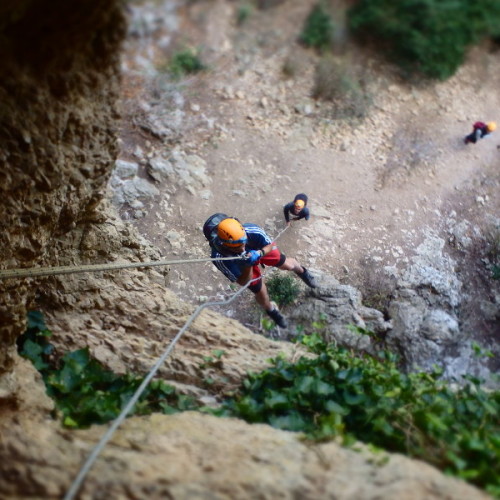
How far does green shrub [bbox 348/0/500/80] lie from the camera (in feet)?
29.8

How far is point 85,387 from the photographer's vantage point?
3.64 metres

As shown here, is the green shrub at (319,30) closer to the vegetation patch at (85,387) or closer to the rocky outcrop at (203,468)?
the vegetation patch at (85,387)

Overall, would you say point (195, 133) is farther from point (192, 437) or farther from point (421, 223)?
point (192, 437)

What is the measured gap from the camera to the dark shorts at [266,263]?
5.84 meters

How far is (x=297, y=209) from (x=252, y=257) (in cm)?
153

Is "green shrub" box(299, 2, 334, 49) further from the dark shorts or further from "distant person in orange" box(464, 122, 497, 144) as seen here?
the dark shorts

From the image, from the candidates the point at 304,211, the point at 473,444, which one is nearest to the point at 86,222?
the point at 304,211

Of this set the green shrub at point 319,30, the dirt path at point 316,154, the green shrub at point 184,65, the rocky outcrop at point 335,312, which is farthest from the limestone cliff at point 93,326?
the green shrub at point 319,30

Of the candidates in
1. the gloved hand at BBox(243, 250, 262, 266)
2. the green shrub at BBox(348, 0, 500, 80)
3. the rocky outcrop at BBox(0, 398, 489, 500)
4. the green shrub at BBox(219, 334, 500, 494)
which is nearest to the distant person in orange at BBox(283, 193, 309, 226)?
the gloved hand at BBox(243, 250, 262, 266)

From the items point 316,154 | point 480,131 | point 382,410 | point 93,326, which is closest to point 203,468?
point 382,410

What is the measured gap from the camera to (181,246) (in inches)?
268

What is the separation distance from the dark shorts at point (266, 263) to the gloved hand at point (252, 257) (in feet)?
0.92

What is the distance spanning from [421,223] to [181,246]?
11.7ft

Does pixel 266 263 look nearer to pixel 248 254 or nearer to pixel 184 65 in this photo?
pixel 248 254
